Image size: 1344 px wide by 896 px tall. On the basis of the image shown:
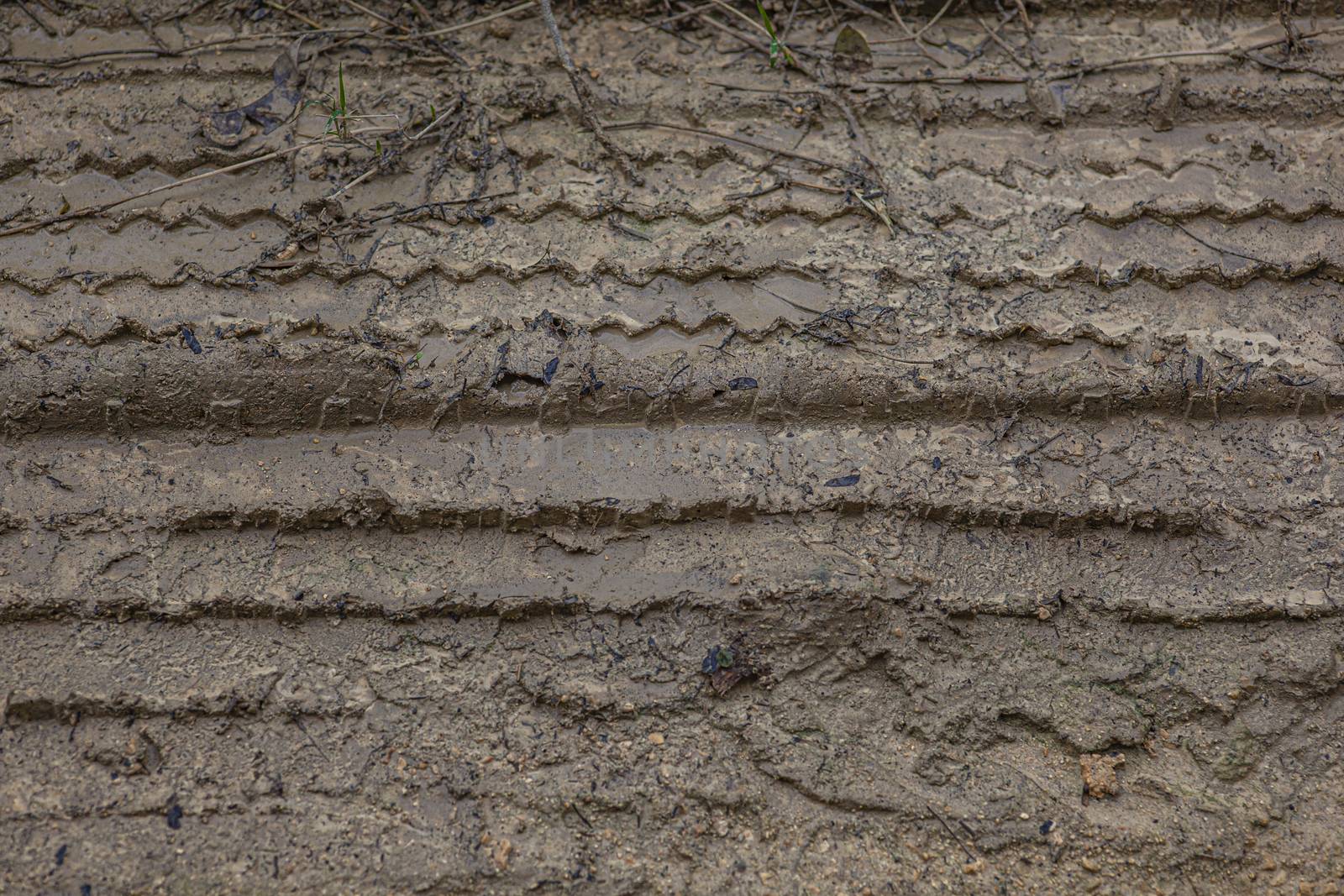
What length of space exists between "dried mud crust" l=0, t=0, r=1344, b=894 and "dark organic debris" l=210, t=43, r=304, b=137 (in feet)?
0.04

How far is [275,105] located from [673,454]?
1.50m

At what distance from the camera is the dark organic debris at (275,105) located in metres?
2.71

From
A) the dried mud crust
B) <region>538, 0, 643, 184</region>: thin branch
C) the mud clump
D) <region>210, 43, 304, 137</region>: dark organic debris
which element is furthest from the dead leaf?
the mud clump

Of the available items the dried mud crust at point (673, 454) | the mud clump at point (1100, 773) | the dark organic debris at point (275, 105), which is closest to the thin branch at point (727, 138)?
the dried mud crust at point (673, 454)

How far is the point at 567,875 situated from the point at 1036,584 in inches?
48.3

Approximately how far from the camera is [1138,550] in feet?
7.70

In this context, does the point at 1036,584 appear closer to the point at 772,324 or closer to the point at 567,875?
the point at 772,324

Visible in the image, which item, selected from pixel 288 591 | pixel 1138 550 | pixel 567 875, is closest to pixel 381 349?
pixel 288 591

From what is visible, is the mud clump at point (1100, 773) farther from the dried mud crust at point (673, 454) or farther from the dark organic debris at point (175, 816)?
the dark organic debris at point (175, 816)

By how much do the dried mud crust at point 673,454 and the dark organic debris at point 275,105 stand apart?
1cm

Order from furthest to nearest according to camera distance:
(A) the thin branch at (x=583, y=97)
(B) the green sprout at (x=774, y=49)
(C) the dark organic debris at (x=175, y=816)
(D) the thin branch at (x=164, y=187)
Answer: (B) the green sprout at (x=774, y=49) < (A) the thin branch at (x=583, y=97) < (D) the thin branch at (x=164, y=187) < (C) the dark organic debris at (x=175, y=816)

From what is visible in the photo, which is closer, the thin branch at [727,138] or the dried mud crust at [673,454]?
the dried mud crust at [673,454]

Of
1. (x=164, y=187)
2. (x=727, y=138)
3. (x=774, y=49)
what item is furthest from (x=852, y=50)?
(x=164, y=187)

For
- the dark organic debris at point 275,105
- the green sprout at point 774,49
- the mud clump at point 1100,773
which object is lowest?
the mud clump at point 1100,773
